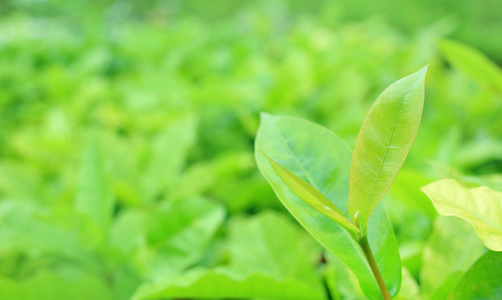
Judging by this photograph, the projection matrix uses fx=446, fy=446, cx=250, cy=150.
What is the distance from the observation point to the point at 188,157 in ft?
3.96

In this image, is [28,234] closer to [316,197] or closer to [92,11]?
[316,197]

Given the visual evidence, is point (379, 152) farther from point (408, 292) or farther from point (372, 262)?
point (408, 292)

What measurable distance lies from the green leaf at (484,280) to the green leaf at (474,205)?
A: 4 cm

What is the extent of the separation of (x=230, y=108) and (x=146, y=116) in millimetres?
237

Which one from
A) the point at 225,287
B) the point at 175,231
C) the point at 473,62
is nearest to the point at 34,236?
the point at 175,231

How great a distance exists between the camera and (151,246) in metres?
0.62

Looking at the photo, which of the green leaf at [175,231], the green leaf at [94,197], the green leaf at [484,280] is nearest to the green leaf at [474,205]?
the green leaf at [484,280]

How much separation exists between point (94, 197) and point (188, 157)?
0.54m

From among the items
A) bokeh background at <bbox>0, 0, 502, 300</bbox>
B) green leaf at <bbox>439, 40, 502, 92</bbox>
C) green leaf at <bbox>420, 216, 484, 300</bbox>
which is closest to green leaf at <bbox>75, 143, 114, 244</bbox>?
bokeh background at <bbox>0, 0, 502, 300</bbox>

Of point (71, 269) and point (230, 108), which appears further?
point (230, 108)

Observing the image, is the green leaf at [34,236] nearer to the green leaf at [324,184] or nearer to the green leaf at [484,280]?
the green leaf at [324,184]

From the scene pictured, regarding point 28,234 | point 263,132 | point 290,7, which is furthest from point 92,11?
point 290,7

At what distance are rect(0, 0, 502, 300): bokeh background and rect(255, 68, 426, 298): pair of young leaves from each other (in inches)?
3.9

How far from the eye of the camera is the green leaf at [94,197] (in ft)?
2.12
